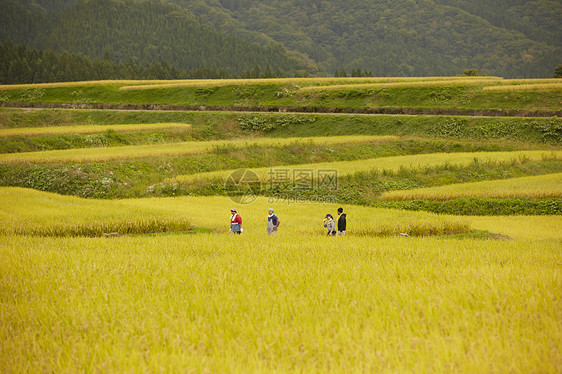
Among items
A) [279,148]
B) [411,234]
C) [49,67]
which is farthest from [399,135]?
[49,67]

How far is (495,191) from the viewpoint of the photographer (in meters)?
25.2

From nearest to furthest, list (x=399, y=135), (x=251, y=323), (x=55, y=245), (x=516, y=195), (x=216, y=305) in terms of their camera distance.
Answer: (x=251, y=323) → (x=216, y=305) → (x=55, y=245) → (x=516, y=195) → (x=399, y=135)

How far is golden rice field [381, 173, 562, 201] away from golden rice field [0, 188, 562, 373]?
50.0 feet

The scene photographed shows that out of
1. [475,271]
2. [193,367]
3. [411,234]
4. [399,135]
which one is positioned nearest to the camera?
[193,367]

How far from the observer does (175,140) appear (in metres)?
44.6

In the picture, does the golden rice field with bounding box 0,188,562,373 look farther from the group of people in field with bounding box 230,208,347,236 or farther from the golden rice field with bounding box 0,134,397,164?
the golden rice field with bounding box 0,134,397,164

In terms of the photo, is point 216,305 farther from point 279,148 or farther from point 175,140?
point 175,140

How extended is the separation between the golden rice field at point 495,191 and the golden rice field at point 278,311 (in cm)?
1525

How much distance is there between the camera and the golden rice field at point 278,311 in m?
4.52

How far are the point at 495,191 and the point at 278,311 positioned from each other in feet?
77.6

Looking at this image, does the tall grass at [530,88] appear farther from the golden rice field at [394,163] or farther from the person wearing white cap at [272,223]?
the person wearing white cap at [272,223]

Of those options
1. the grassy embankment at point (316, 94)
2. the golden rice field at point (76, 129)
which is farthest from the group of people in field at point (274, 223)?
the grassy embankment at point (316, 94)

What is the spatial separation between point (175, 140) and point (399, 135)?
82.4 feet

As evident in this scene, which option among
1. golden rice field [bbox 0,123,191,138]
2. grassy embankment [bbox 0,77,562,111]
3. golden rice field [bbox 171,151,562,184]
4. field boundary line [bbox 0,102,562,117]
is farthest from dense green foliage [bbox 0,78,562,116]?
golden rice field [bbox 171,151,562,184]
